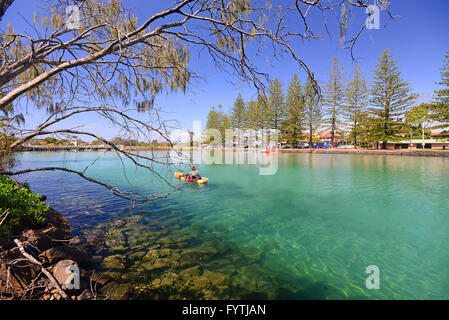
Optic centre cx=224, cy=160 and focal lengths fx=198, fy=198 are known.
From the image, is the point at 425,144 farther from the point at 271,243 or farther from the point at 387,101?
the point at 271,243

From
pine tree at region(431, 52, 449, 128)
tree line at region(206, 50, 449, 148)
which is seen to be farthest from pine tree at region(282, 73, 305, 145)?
pine tree at region(431, 52, 449, 128)

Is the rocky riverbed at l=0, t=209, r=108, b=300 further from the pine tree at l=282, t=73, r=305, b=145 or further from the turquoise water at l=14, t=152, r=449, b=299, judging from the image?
the pine tree at l=282, t=73, r=305, b=145

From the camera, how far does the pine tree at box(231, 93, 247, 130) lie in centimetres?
4741

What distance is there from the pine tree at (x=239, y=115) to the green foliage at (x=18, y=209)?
45.0 metres

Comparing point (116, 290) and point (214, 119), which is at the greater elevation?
point (214, 119)

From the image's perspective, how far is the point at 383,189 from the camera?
9.20 metres

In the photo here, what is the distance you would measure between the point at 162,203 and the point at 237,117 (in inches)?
1717

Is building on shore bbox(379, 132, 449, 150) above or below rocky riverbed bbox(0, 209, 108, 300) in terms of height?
above

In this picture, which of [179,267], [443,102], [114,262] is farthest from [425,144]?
[114,262]

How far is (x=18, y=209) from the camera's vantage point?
338cm

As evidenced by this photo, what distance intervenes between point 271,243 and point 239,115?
4607 centimetres

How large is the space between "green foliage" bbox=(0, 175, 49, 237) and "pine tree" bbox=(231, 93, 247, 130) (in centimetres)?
4503
